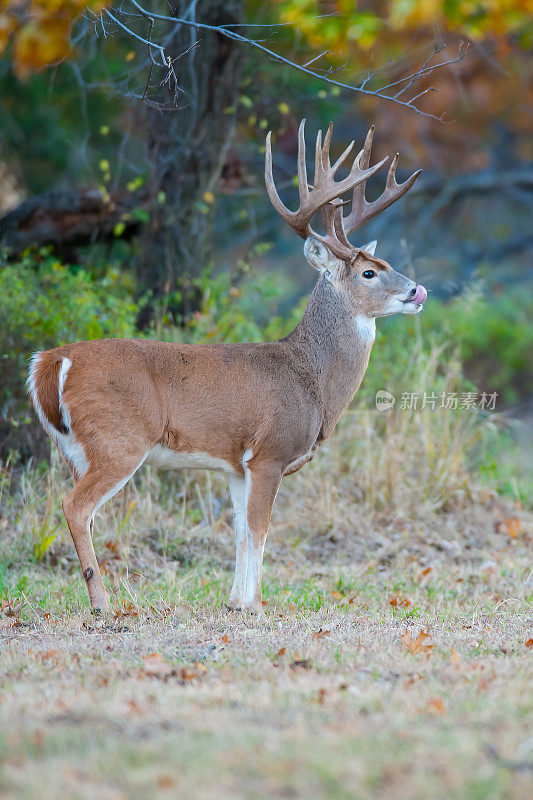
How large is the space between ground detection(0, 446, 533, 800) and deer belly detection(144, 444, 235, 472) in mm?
794

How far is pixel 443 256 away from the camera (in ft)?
53.9

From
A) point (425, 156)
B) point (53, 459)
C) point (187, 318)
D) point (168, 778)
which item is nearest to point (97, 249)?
point (187, 318)

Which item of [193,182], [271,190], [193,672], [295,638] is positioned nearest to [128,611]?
[295,638]

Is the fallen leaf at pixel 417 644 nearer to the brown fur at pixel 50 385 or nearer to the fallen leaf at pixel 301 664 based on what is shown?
the fallen leaf at pixel 301 664

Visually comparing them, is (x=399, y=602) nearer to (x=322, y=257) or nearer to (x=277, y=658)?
(x=277, y=658)

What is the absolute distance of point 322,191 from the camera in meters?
6.24

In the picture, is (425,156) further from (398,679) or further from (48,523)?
(398,679)

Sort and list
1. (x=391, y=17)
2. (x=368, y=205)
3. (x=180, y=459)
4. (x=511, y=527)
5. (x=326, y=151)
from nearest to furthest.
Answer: (x=180, y=459) → (x=326, y=151) → (x=368, y=205) → (x=511, y=527) → (x=391, y=17)

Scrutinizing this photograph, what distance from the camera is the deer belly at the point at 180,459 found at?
5.75 m

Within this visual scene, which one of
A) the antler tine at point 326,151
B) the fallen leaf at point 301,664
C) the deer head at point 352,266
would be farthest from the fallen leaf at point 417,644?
the antler tine at point 326,151

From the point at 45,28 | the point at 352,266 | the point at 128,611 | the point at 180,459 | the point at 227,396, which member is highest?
the point at 45,28

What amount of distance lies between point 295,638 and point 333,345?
216cm

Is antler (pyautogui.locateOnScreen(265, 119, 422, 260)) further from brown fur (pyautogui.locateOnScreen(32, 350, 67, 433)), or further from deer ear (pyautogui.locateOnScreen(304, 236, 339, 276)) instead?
brown fur (pyautogui.locateOnScreen(32, 350, 67, 433))

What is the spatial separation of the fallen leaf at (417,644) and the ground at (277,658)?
0.01 meters
